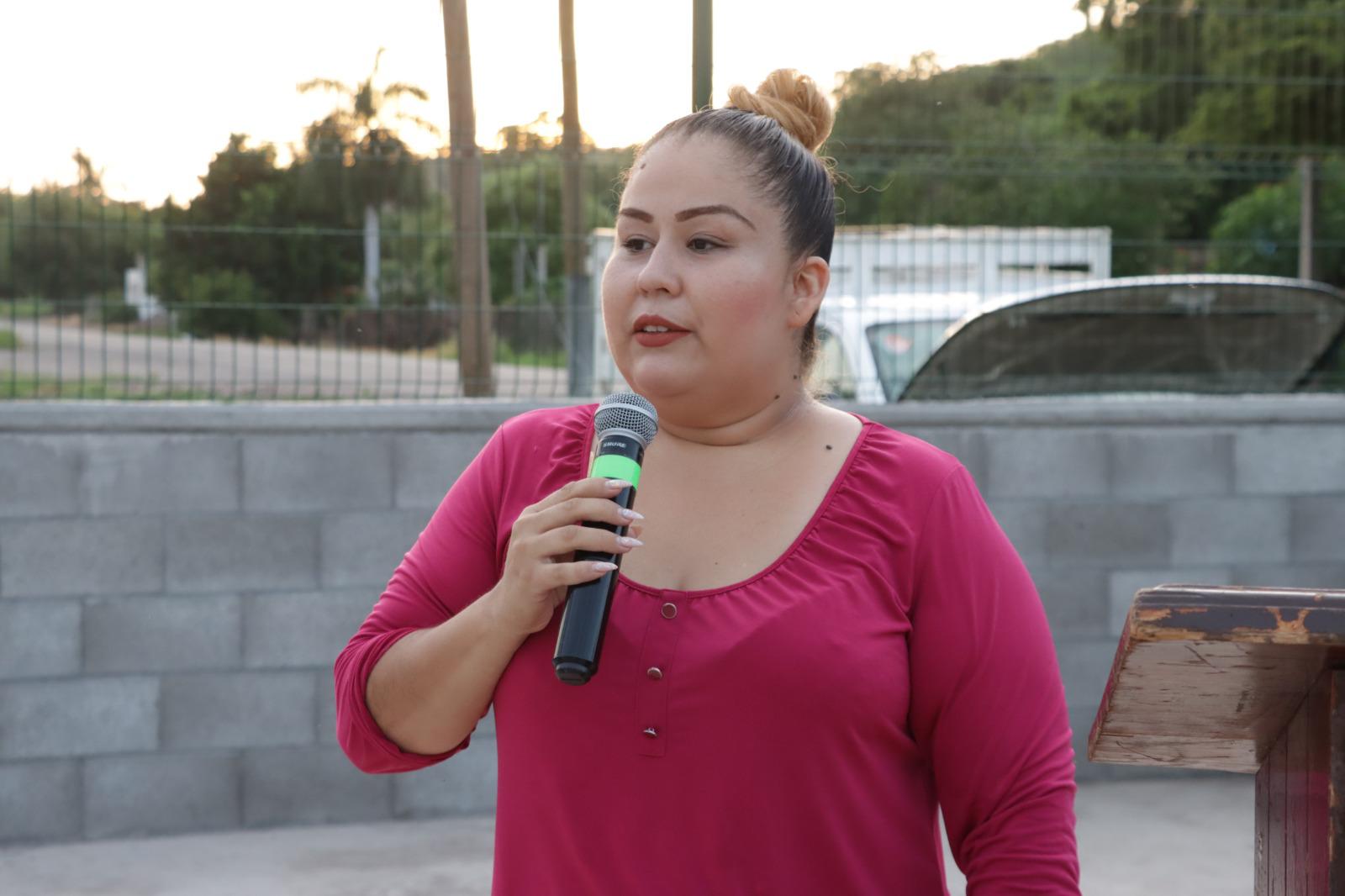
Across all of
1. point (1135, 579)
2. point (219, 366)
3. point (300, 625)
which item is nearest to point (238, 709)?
point (300, 625)

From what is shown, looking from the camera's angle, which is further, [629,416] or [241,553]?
[241,553]

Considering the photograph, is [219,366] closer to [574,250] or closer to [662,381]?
[574,250]

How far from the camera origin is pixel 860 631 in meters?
1.65

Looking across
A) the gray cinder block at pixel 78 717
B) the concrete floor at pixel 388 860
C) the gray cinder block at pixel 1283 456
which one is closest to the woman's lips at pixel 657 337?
the concrete floor at pixel 388 860

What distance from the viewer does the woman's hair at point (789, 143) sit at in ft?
6.07

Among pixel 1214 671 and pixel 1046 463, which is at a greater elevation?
pixel 1214 671

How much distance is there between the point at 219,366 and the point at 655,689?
3.43 metres

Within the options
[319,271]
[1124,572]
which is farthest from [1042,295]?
[319,271]

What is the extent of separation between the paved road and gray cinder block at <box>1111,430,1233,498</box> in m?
2.28

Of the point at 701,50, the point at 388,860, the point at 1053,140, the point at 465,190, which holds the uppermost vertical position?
the point at 701,50

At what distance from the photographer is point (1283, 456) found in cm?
528

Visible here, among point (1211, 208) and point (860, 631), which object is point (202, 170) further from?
point (1211, 208)

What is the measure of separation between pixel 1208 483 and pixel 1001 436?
0.81 m

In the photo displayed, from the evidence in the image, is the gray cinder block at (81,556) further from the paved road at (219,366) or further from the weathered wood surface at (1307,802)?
the weathered wood surface at (1307,802)
